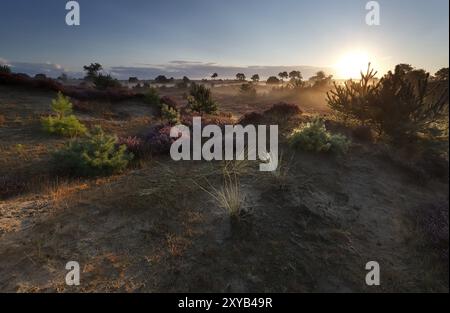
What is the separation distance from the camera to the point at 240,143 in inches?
349

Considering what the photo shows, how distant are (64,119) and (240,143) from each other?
6.77m

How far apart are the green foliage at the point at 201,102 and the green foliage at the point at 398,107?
8.49m

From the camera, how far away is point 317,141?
307 inches

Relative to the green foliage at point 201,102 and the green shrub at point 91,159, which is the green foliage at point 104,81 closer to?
the green foliage at point 201,102

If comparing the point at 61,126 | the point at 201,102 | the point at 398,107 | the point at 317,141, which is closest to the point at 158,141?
the point at 61,126

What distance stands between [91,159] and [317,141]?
19.6ft

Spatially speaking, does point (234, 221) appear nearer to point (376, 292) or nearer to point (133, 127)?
point (376, 292)

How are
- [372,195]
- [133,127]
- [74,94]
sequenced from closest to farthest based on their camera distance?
[372,195] < [133,127] < [74,94]

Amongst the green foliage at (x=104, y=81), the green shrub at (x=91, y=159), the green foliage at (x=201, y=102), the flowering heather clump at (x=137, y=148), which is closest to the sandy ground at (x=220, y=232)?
the green shrub at (x=91, y=159)

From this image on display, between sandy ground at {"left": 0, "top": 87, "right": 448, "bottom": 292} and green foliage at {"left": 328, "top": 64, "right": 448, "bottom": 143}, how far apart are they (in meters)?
1.97

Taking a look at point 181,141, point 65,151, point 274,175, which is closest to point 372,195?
point 274,175

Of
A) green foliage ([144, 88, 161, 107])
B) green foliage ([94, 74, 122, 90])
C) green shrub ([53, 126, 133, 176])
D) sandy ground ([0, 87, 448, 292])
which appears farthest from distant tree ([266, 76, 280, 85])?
green shrub ([53, 126, 133, 176])

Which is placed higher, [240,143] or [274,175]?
[240,143]
